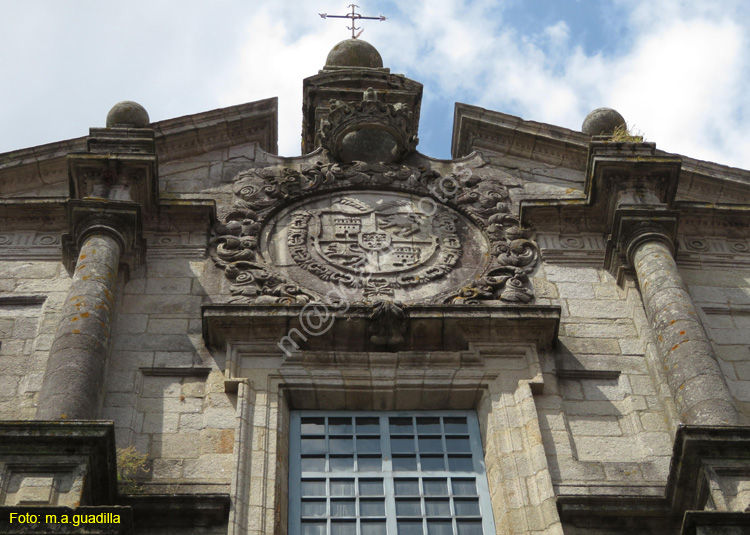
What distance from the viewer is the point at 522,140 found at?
15352mm

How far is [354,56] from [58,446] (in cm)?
878

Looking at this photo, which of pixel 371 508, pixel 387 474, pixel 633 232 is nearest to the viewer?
pixel 371 508

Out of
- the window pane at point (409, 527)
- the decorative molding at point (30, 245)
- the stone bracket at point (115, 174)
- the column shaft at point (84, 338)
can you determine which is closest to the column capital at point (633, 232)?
the window pane at point (409, 527)

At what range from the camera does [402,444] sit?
11.4 meters

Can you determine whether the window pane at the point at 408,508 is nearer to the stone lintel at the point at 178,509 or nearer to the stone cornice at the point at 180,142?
the stone lintel at the point at 178,509

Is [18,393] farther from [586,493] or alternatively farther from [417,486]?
[586,493]

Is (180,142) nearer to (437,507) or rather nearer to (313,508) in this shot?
(313,508)

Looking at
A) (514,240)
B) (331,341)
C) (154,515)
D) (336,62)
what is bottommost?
(154,515)

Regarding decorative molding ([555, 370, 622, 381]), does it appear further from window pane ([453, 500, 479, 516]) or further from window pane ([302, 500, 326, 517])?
window pane ([302, 500, 326, 517])

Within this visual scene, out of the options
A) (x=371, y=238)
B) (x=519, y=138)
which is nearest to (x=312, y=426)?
(x=371, y=238)

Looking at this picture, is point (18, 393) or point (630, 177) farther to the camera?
point (630, 177)

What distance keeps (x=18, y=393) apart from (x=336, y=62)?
23.9ft

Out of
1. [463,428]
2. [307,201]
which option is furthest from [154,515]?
[307,201]

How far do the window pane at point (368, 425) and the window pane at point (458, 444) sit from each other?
654 mm
